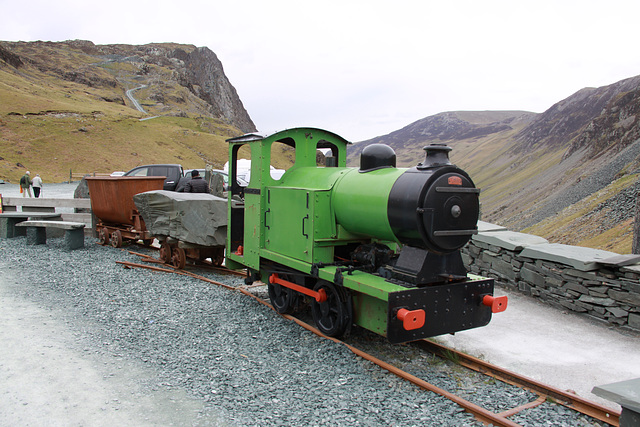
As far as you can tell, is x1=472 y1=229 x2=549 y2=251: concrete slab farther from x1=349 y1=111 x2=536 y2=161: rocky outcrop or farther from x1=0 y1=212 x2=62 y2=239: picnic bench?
x1=349 y1=111 x2=536 y2=161: rocky outcrop

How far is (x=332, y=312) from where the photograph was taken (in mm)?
6285

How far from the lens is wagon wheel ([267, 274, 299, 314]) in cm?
702

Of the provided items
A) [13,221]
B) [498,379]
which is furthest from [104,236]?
[498,379]

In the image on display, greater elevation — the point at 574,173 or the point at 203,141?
the point at 203,141

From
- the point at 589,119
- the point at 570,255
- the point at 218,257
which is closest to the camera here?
the point at 570,255

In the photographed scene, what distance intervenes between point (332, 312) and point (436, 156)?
2.53m

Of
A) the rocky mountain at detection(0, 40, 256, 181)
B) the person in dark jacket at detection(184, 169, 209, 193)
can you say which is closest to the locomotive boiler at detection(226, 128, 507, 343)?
the person in dark jacket at detection(184, 169, 209, 193)

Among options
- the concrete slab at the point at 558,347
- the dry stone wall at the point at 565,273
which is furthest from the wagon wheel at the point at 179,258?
the dry stone wall at the point at 565,273

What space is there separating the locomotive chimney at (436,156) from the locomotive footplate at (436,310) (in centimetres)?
135

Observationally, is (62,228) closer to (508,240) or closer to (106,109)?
(508,240)

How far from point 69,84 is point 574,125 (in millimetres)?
98681

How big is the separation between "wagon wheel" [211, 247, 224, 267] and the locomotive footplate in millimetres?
6670

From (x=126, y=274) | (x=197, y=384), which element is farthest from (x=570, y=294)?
(x=126, y=274)

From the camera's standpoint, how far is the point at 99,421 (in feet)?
13.7
